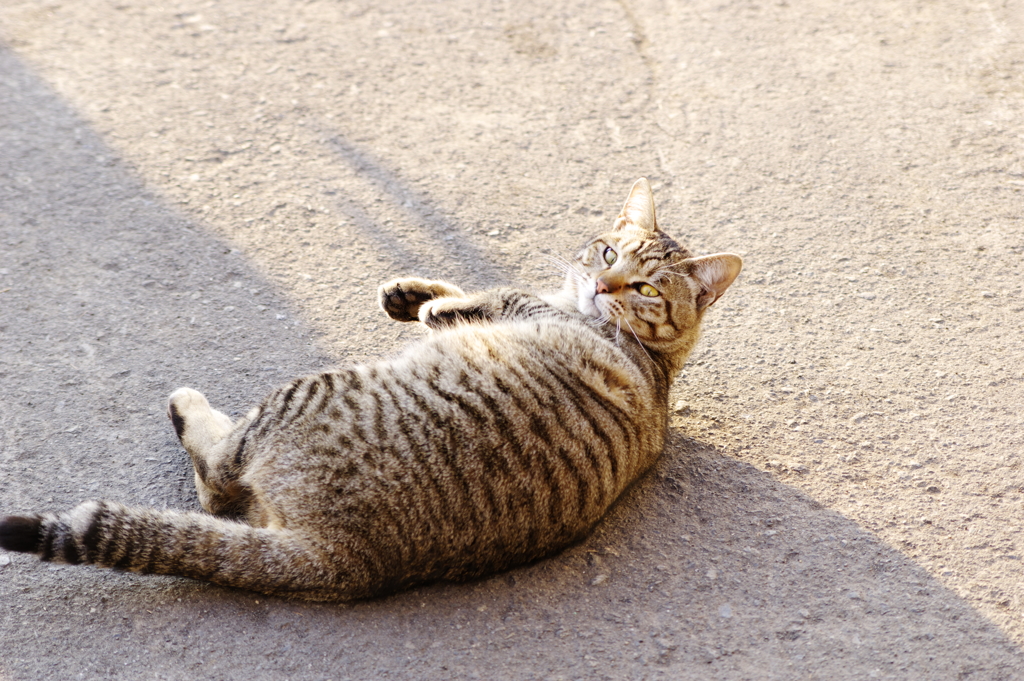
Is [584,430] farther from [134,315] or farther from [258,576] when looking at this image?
[134,315]

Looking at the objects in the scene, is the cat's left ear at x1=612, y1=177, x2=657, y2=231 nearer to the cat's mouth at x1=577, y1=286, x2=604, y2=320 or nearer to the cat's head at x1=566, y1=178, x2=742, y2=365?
the cat's head at x1=566, y1=178, x2=742, y2=365

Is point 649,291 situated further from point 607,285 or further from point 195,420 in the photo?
point 195,420

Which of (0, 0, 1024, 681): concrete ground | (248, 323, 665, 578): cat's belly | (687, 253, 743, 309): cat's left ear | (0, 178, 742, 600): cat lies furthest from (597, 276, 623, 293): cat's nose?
(0, 0, 1024, 681): concrete ground

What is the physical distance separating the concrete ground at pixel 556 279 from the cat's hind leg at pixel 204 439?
0.53ft

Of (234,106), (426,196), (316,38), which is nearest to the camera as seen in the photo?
(426,196)

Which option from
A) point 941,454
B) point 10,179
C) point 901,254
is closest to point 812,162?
point 901,254

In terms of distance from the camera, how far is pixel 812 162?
15.7ft

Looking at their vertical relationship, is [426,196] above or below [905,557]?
above

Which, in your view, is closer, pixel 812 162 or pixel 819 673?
pixel 819 673

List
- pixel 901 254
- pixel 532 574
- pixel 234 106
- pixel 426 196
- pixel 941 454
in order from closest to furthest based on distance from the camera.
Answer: pixel 532 574 → pixel 941 454 → pixel 901 254 → pixel 426 196 → pixel 234 106

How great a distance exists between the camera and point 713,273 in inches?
133

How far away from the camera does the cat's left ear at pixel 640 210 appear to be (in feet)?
12.1

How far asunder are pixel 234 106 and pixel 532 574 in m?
3.43

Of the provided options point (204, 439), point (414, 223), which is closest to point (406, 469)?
point (204, 439)
